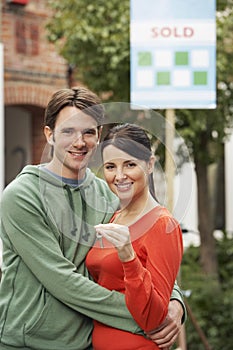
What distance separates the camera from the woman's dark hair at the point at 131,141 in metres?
2.29

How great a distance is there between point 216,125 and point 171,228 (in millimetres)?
5815

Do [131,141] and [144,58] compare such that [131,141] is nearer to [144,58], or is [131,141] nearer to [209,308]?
[144,58]

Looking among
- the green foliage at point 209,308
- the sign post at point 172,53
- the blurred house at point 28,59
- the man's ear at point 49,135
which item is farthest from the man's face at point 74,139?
the blurred house at point 28,59

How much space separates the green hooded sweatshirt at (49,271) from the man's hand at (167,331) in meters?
0.05

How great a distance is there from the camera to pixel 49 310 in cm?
240

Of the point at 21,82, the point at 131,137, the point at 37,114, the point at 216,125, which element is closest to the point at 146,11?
the point at 131,137

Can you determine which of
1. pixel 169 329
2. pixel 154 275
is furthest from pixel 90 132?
pixel 169 329

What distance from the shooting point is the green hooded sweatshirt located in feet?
7.80

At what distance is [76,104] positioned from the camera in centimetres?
242

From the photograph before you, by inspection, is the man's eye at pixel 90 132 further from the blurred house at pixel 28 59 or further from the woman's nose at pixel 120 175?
the blurred house at pixel 28 59

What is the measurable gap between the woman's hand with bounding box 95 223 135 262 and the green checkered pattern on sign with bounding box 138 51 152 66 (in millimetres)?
2811

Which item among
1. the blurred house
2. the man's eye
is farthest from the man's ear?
the blurred house

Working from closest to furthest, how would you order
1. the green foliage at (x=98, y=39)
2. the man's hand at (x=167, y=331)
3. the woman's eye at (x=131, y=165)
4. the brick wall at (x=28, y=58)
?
the woman's eye at (x=131, y=165) → the man's hand at (x=167, y=331) → the green foliage at (x=98, y=39) → the brick wall at (x=28, y=58)

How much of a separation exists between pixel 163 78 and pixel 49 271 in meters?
2.65
